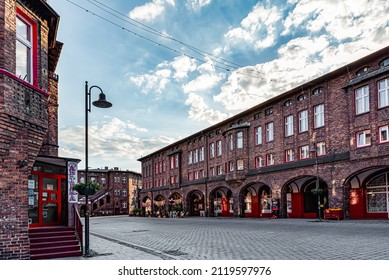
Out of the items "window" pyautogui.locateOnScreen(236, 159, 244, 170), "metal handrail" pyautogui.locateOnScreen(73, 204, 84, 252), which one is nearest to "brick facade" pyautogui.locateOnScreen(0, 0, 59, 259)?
"metal handrail" pyautogui.locateOnScreen(73, 204, 84, 252)

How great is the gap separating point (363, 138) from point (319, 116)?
4564 mm

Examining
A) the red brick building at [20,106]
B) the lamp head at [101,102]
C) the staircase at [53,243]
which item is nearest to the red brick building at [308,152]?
the lamp head at [101,102]

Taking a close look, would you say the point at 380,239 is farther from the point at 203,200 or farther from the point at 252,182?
the point at 203,200

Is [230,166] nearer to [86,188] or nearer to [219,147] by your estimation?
[219,147]

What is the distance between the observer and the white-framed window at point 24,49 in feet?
31.7

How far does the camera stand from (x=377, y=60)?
23.9 metres

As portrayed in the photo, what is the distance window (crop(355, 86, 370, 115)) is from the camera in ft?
80.0

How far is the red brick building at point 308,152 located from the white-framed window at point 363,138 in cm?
7

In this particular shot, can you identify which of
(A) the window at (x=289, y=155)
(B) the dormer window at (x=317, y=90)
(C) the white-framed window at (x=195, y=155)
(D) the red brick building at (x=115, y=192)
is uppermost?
(B) the dormer window at (x=317, y=90)

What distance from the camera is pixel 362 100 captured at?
81.1 feet

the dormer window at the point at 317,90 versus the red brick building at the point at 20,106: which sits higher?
the dormer window at the point at 317,90

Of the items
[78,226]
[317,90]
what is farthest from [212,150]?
[78,226]

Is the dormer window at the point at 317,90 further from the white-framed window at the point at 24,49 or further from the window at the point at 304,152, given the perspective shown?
the white-framed window at the point at 24,49
